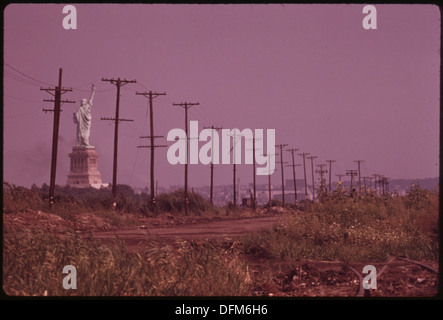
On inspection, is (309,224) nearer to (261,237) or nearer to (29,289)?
(261,237)

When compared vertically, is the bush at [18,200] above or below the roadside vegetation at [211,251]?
above

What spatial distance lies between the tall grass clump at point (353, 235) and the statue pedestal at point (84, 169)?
5379 centimetres

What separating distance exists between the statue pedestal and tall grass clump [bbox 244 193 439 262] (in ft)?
176

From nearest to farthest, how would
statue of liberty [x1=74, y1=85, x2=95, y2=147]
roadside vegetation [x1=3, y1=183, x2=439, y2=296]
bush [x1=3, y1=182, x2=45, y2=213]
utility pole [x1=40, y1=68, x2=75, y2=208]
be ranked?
roadside vegetation [x1=3, y1=183, x2=439, y2=296] < bush [x1=3, y1=182, x2=45, y2=213] < utility pole [x1=40, y1=68, x2=75, y2=208] < statue of liberty [x1=74, y1=85, x2=95, y2=147]

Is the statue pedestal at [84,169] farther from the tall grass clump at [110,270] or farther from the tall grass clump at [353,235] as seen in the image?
the tall grass clump at [110,270]

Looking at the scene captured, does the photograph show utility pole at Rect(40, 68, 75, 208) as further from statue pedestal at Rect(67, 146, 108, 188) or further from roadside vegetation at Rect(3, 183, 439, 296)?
statue pedestal at Rect(67, 146, 108, 188)

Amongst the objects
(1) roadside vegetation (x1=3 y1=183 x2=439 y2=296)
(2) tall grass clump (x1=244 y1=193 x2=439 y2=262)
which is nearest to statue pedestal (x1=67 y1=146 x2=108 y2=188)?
(1) roadside vegetation (x1=3 y1=183 x2=439 y2=296)

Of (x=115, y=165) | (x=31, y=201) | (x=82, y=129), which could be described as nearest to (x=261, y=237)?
(x=31, y=201)

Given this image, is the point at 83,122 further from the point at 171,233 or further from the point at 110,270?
the point at 110,270

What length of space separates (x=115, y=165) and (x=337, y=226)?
2032 centimetres

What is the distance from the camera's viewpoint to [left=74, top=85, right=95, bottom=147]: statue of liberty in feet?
243

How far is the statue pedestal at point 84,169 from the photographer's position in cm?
6919

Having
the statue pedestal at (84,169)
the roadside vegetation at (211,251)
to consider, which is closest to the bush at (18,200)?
the roadside vegetation at (211,251)
